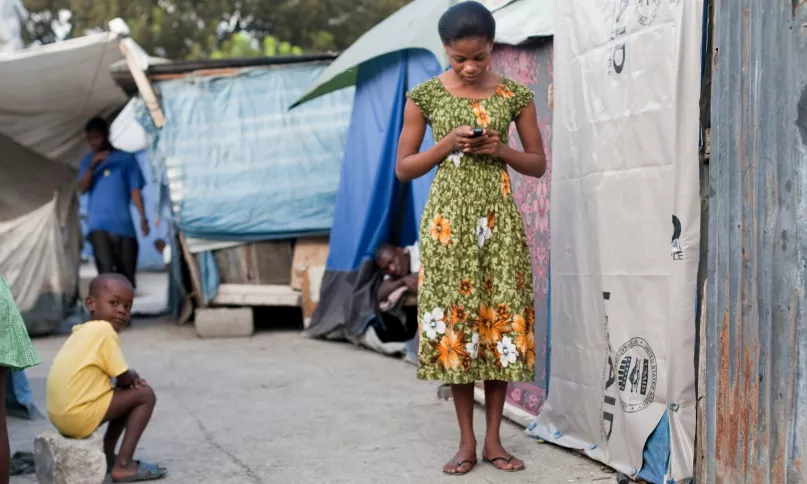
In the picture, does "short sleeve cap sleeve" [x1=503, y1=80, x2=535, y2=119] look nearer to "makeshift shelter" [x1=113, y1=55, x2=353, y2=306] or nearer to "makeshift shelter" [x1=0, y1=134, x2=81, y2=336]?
"makeshift shelter" [x1=113, y1=55, x2=353, y2=306]

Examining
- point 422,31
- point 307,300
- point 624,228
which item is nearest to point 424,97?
point 624,228

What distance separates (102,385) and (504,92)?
75.3 inches

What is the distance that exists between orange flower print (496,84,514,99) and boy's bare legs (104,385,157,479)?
181 cm

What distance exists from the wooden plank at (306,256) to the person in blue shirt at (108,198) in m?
1.51

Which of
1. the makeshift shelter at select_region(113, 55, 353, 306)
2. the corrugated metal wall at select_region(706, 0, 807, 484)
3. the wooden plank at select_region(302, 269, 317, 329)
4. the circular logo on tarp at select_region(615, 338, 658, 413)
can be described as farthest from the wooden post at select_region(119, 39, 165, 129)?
the corrugated metal wall at select_region(706, 0, 807, 484)

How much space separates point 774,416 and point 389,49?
13.5ft

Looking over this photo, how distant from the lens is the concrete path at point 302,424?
155 inches

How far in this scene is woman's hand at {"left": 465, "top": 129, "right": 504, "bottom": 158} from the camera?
3.65 metres

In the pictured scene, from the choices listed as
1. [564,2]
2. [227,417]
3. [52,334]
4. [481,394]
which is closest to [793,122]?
[564,2]

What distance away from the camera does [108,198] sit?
896 centimetres

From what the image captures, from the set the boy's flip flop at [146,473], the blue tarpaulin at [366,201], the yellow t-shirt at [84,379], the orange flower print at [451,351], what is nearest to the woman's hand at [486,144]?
the orange flower print at [451,351]

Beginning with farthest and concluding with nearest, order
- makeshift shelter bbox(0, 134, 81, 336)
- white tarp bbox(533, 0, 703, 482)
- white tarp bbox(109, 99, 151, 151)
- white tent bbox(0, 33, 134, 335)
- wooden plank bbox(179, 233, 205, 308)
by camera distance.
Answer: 1. white tarp bbox(109, 99, 151, 151)
2. wooden plank bbox(179, 233, 205, 308)
3. makeshift shelter bbox(0, 134, 81, 336)
4. white tent bbox(0, 33, 134, 335)
5. white tarp bbox(533, 0, 703, 482)

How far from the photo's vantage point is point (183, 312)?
965 cm

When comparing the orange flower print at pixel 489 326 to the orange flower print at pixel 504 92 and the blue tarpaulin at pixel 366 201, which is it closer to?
the orange flower print at pixel 504 92
